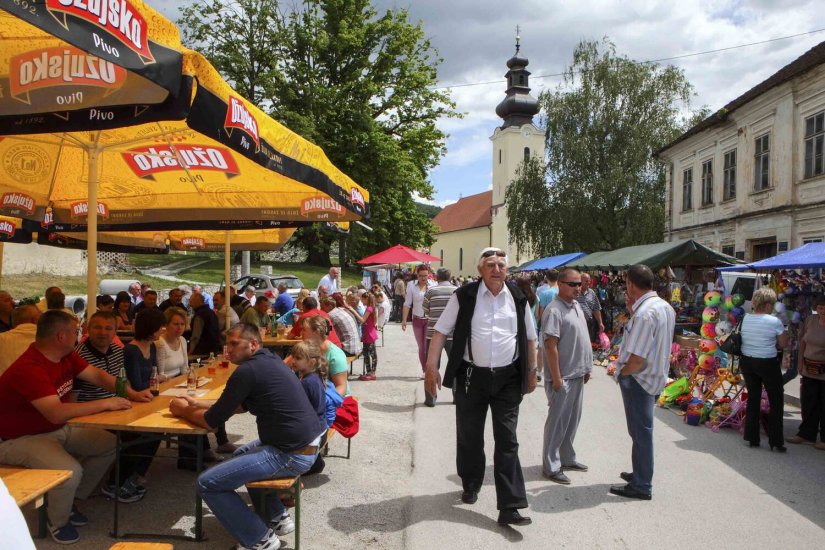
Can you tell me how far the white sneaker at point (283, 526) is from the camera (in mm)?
4246

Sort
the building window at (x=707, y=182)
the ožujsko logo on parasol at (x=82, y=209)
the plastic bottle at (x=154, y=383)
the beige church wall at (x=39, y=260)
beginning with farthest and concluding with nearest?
the beige church wall at (x=39, y=260)
the building window at (x=707, y=182)
the ožujsko logo on parasol at (x=82, y=209)
the plastic bottle at (x=154, y=383)

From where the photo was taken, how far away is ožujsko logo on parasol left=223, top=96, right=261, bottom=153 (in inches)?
163

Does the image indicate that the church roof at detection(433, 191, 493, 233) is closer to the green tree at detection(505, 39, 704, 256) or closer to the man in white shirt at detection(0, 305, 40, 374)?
the green tree at detection(505, 39, 704, 256)

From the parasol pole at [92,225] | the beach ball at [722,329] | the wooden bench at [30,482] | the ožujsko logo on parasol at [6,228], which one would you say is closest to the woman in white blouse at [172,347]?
the parasol pole at [92,225]

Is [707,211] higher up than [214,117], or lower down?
higher up

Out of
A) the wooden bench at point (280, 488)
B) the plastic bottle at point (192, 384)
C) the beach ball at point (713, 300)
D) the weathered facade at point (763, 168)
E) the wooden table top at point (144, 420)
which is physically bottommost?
the wooden bench at point (280, 488)

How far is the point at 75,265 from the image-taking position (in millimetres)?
28094

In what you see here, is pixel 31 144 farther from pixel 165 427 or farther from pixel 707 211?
pixel 707 211

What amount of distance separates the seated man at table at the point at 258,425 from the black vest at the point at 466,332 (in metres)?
1.10

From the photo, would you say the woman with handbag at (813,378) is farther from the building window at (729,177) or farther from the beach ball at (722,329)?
the building window at (729,177)

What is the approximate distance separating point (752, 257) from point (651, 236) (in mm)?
9562

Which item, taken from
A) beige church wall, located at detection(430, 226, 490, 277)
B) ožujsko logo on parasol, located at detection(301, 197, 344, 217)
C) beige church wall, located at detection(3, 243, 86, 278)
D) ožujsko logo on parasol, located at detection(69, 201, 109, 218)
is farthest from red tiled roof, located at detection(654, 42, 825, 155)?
beige church wall, located at detection(430, 226, 490, 277)

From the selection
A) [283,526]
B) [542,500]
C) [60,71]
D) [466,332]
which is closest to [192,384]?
[283,526]

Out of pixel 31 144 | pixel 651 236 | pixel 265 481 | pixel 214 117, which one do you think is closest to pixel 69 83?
pixel 214 117
